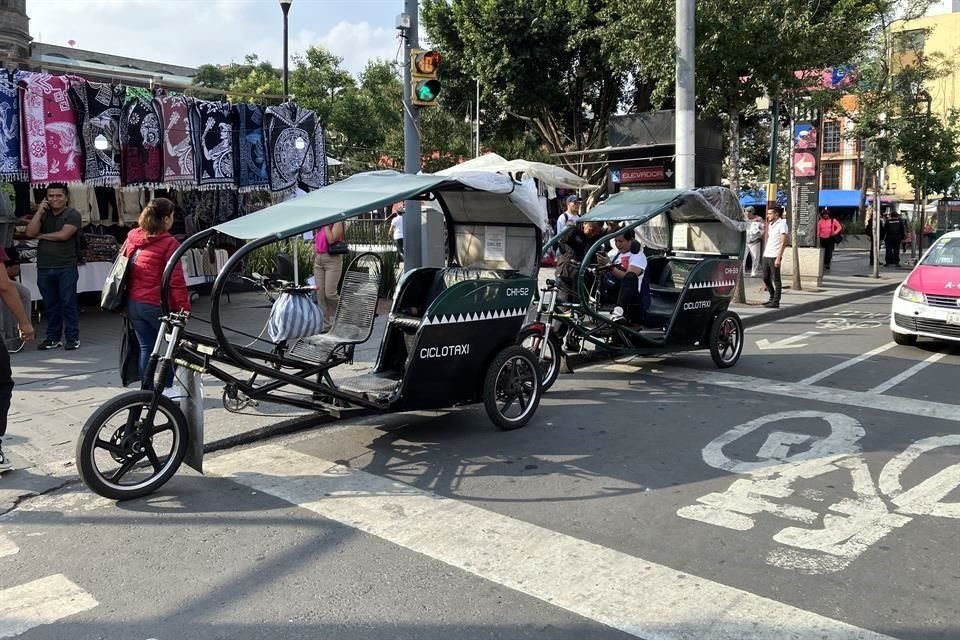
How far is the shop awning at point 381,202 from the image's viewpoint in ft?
16.9

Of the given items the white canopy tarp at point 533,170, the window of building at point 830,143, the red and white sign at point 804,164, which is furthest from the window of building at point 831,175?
the white canopy tarp at point 533,170

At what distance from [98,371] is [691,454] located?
6.01 m

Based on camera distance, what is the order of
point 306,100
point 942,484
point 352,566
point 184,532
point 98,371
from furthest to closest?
1. point 306,100
2. point 98,371
3. point 942,484
4. point 184,532
5. point 352,566

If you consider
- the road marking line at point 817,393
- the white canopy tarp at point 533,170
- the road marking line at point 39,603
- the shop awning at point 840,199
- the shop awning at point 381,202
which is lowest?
the road marking line at point 39,603

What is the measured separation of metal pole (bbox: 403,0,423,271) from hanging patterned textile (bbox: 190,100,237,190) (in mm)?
3497

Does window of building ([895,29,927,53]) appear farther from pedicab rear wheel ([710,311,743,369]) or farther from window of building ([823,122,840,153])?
window of building ([823,122,840,153])

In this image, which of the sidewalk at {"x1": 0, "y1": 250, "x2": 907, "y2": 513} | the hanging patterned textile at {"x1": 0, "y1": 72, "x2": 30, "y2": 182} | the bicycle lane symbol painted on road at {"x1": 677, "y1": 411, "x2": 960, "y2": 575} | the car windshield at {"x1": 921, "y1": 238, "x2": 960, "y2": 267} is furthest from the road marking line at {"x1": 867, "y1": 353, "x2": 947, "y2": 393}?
the hanging patterned textile at {"x1": 0, "y1": 72, "x2": 30, "y2": 182}

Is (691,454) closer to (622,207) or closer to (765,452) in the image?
(765,452)

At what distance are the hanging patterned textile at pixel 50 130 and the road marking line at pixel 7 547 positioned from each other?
21.7 ft

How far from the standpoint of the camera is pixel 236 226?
5.24 meters

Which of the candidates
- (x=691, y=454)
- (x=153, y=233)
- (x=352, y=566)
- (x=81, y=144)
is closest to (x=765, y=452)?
(x=691, y=454)

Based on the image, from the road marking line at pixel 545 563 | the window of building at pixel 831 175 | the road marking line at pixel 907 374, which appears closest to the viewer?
the road marking line at pixel 545 563

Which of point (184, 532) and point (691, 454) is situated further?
point (691, 454)

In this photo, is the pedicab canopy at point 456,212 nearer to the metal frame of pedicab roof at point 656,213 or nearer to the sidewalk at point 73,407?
the metal frame of pedicab roof at point 656,213
